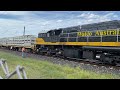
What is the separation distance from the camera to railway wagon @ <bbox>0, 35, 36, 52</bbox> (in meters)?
34.3

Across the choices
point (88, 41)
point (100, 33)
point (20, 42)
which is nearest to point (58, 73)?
point (100, 33)

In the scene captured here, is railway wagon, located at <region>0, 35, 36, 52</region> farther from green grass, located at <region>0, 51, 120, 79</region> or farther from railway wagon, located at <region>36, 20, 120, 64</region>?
green grass, located at <region>0, 51, 120, 79</region>

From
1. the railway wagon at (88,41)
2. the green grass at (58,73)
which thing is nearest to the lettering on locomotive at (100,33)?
the railway wagon at (88,41)

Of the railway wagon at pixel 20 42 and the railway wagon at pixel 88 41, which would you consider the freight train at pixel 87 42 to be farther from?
the railway wagon at pixel 20 42

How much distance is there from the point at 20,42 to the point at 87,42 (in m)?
19.1

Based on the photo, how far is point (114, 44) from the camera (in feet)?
55.2

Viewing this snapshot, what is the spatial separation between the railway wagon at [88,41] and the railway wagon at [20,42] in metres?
6.81

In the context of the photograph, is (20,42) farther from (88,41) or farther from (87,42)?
(88,41)

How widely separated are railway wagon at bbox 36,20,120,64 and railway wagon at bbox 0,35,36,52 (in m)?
6.81

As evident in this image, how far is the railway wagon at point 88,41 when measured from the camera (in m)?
16.6
